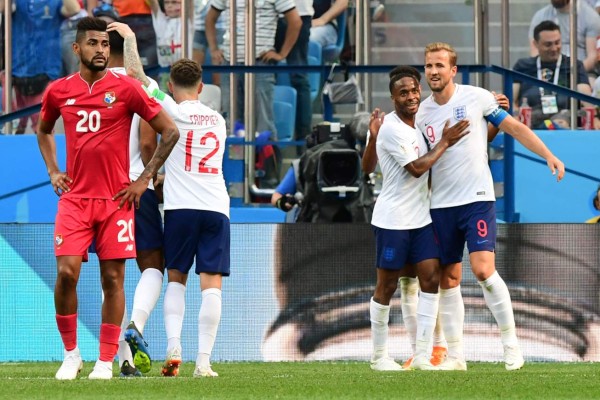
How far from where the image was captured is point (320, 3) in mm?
14828

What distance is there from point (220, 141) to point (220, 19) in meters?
5.90

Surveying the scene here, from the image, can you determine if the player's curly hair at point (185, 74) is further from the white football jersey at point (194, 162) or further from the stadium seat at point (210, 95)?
the stadium seat at point (210, 95)

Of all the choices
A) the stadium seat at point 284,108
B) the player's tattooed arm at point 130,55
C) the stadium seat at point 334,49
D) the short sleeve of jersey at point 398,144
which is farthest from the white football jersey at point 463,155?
the stadium seat at point 334,49

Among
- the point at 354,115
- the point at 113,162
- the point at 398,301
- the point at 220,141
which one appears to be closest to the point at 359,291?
the point at 398,301

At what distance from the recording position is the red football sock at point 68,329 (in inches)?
326

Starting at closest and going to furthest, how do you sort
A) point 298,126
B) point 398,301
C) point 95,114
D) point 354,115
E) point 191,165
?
1. point 95,114
2. point 191,165
3. point 398,301
4. point 354,115
5. point 298,126

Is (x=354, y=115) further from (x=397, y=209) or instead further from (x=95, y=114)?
(x=95, y=114)

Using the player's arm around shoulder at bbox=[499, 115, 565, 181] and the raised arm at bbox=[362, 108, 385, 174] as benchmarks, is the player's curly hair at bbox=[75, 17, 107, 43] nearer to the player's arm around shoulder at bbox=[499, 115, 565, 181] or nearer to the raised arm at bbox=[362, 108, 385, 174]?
the raised arm at bbox=[362, 108, 385, 174]

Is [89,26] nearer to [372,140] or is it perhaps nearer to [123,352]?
[123,352]

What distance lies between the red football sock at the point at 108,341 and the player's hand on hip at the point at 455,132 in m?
2.57

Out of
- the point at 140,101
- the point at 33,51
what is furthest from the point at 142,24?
the point at 140,101

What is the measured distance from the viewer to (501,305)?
952 cm

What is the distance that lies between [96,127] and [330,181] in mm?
4377

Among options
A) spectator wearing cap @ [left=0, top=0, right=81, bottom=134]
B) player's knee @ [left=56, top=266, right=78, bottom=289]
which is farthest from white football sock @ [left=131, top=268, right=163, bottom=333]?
spectator wearing cap @ [left=0, top=0, right=81, bottom=134]
